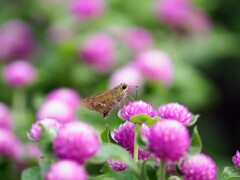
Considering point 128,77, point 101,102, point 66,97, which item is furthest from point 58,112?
point 128,77

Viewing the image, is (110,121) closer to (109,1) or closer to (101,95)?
(101,95)

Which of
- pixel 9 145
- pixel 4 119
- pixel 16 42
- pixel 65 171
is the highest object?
pixel 16 42

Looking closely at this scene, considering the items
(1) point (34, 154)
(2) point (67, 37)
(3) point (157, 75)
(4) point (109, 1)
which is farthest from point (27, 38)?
(1) point (34, 154)

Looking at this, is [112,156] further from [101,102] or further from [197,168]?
[101,102]

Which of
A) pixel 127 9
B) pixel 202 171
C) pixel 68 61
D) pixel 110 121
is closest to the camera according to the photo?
pixel 202 171

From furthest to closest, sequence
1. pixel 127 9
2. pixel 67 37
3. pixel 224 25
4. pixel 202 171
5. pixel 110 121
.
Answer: pixel 224 25 < pixel 127 9 < pixel 67 37 < pixel 110 121 < pixel 202 171

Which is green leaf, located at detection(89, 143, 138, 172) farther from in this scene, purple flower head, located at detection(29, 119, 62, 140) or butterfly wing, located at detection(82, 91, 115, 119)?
butterfly wing, located at detection(82, 91, 115, 119)

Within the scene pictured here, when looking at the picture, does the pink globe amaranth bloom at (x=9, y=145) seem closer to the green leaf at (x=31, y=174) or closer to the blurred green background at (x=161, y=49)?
the blurred green background at (x=161, y=49)

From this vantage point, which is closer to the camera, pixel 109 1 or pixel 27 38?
pixel 27 38
